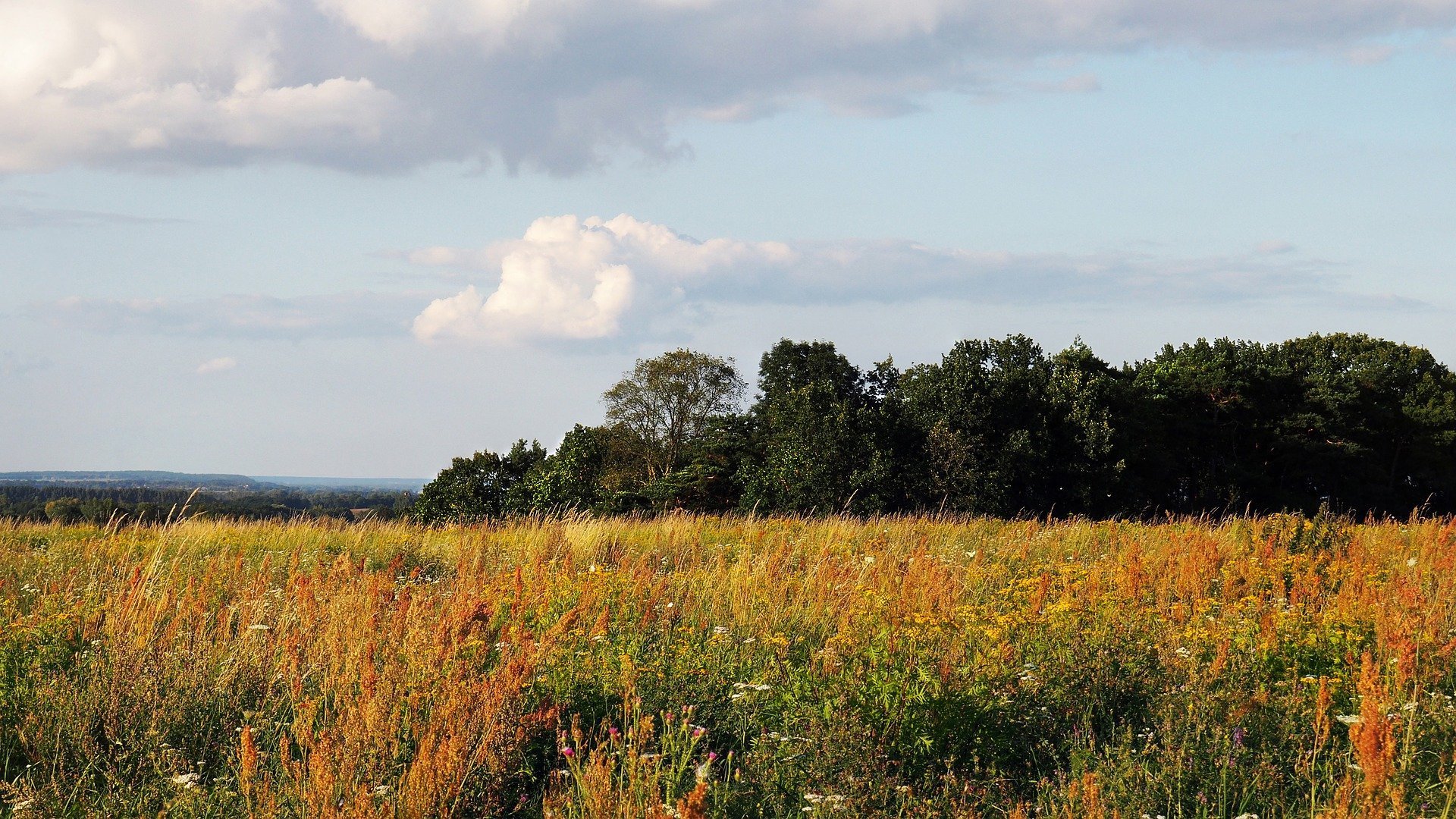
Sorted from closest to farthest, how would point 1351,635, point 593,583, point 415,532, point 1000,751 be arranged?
point 1000,751 < point 1351,635 < point 593,583 < point 415,532

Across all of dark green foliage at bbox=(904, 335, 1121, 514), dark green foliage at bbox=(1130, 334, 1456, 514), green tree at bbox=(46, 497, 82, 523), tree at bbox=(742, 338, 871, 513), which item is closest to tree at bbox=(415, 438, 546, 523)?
tree at bbox=(742, 338, 871, 513)

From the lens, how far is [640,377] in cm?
5100

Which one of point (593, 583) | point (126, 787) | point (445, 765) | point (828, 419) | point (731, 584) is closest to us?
point (445, 765)

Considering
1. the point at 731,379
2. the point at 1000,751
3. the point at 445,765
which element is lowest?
the point at 1000,751

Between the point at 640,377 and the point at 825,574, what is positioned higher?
the point at 640,377

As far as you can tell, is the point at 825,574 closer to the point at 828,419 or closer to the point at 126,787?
the point at 126,787

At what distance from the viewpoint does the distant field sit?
3.93m

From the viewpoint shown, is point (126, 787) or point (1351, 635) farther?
point (1351, 635)

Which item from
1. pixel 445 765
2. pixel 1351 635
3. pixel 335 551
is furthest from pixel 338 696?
pixel 335 551

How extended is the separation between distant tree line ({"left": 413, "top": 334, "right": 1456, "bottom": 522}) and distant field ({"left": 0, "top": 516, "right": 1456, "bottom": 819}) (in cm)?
2388

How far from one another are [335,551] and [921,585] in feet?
24.1

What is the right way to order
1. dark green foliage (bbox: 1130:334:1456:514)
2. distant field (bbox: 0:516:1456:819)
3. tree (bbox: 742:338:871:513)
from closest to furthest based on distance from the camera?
1. distant field (bbox: 0:516:1456:819)
2. tree (bbox: 742:338:871:513)
3. dark green foliage (bbox: 1130:334:1456:514)

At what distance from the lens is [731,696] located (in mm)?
4992

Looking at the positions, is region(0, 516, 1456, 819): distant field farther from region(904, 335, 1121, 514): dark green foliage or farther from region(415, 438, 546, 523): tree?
region(415, 438, 546, 523): tree
